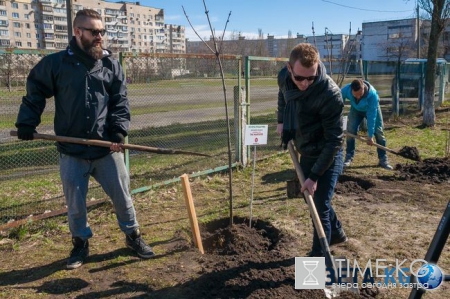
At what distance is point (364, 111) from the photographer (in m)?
7.63

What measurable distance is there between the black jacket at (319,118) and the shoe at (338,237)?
1.01 meters

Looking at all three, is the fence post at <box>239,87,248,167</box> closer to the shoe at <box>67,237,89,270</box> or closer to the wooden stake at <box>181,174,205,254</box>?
the wooden stake at <box>181,174,205,254</box>

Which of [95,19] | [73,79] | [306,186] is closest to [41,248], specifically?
[73,79]

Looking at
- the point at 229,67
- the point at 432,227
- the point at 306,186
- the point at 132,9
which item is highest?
the point at 132,9

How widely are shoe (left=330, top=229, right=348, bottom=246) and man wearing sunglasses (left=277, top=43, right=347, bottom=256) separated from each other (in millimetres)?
435

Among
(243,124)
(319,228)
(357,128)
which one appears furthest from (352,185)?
(319,228)

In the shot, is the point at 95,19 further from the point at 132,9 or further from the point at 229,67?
the point at 132,9

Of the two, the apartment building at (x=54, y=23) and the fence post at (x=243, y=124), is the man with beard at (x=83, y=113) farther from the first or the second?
the apartment building at (x=54, y=23)

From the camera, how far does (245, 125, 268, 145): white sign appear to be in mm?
4898

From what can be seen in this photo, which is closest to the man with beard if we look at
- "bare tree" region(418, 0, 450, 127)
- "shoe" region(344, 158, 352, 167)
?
"shoe" region(344, 158, 352, 167)

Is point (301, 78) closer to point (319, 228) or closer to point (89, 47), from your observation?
point (319, 228)

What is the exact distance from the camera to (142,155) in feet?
29.3

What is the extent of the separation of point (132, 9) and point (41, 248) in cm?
9261

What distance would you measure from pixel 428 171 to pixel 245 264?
4.77m
